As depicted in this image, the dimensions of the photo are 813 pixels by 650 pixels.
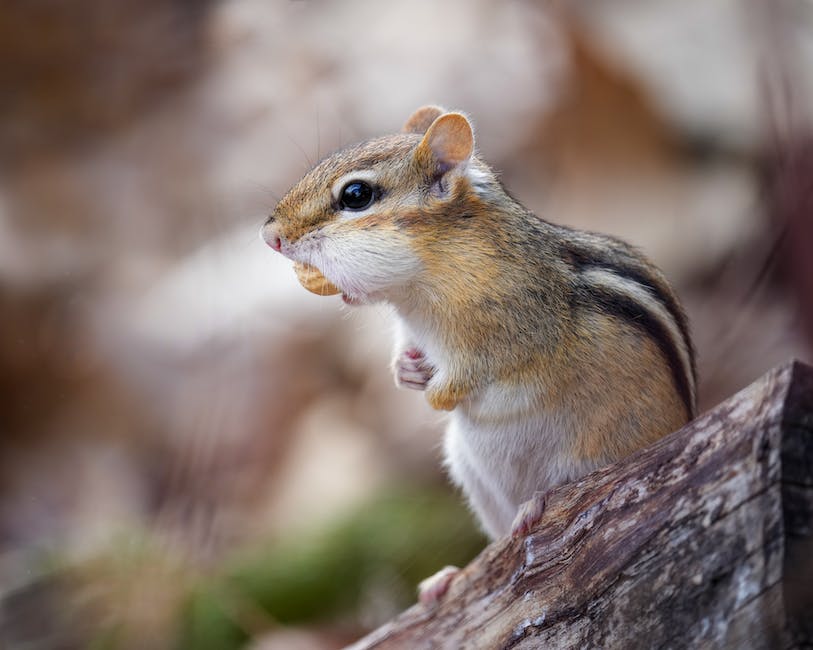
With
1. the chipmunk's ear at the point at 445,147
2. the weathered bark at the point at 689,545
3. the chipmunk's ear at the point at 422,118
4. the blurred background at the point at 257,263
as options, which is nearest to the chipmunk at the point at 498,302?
the chipmunk's ear at the point at 445,147

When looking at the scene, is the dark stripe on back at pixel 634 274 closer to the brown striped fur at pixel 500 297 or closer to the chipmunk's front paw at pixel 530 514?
the brown striped fur at pixel 500 297

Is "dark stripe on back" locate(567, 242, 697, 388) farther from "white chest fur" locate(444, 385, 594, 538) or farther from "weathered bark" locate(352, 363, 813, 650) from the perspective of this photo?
"weathered bark" locate(352, 363, 813, 650)

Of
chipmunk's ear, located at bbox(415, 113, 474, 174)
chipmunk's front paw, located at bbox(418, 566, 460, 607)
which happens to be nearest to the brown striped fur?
chipmunk's ear, located at bbox(415, 113, 474, 174)

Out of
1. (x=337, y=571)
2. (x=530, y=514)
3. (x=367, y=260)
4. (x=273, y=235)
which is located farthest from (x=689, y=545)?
(x=337, y=571)

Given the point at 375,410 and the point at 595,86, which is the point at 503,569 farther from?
the point at 595,86

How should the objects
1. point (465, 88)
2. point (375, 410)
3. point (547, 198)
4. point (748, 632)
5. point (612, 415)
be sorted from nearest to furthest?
point (748, 632) → point (612, 415) → point (375, 410) → point (547, 198) → point (465, 88)

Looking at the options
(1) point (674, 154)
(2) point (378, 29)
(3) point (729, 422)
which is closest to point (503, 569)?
(3) point (729, 422)
